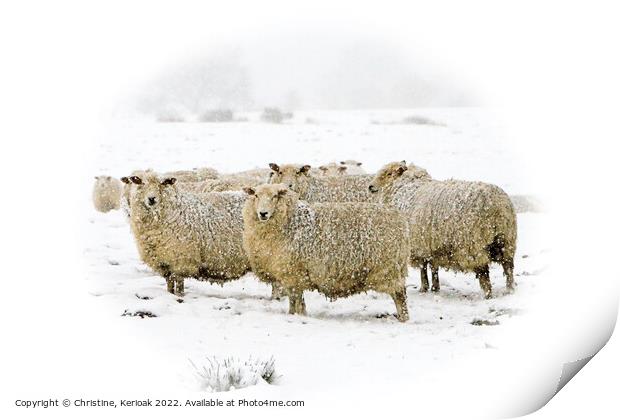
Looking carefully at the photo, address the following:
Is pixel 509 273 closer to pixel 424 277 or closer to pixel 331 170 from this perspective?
pixel 424 277

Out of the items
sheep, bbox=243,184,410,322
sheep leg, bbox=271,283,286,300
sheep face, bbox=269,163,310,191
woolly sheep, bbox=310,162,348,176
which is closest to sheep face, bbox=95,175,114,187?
sheep, bbox=243,184,410,322

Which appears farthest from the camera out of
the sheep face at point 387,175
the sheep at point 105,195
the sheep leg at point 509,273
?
the sheep face at point 387,175

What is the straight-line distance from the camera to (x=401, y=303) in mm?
8875

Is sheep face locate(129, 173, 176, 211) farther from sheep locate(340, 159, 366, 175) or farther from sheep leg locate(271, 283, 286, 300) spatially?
sheep locate(340, 159, 366, 175)

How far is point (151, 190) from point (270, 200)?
1.58m

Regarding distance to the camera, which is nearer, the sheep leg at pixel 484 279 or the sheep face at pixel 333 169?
the sheep leg at pixel 484 279

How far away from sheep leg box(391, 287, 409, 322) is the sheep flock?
1 centimetres

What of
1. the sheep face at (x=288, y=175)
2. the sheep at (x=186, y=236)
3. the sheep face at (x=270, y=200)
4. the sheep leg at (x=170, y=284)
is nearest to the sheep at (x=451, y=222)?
the sheep face at (x=288, y=175)

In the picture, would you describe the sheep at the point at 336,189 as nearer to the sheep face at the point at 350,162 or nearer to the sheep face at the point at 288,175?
the sheep face at the point at 288,175

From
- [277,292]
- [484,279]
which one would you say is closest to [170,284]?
[277,292]

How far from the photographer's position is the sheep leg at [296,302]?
881 centimetres

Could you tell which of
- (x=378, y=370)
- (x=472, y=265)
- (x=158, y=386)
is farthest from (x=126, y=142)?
(x=472, y=265)

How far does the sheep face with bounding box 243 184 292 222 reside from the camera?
9094 mm

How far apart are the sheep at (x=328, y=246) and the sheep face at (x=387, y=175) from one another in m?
0.87
